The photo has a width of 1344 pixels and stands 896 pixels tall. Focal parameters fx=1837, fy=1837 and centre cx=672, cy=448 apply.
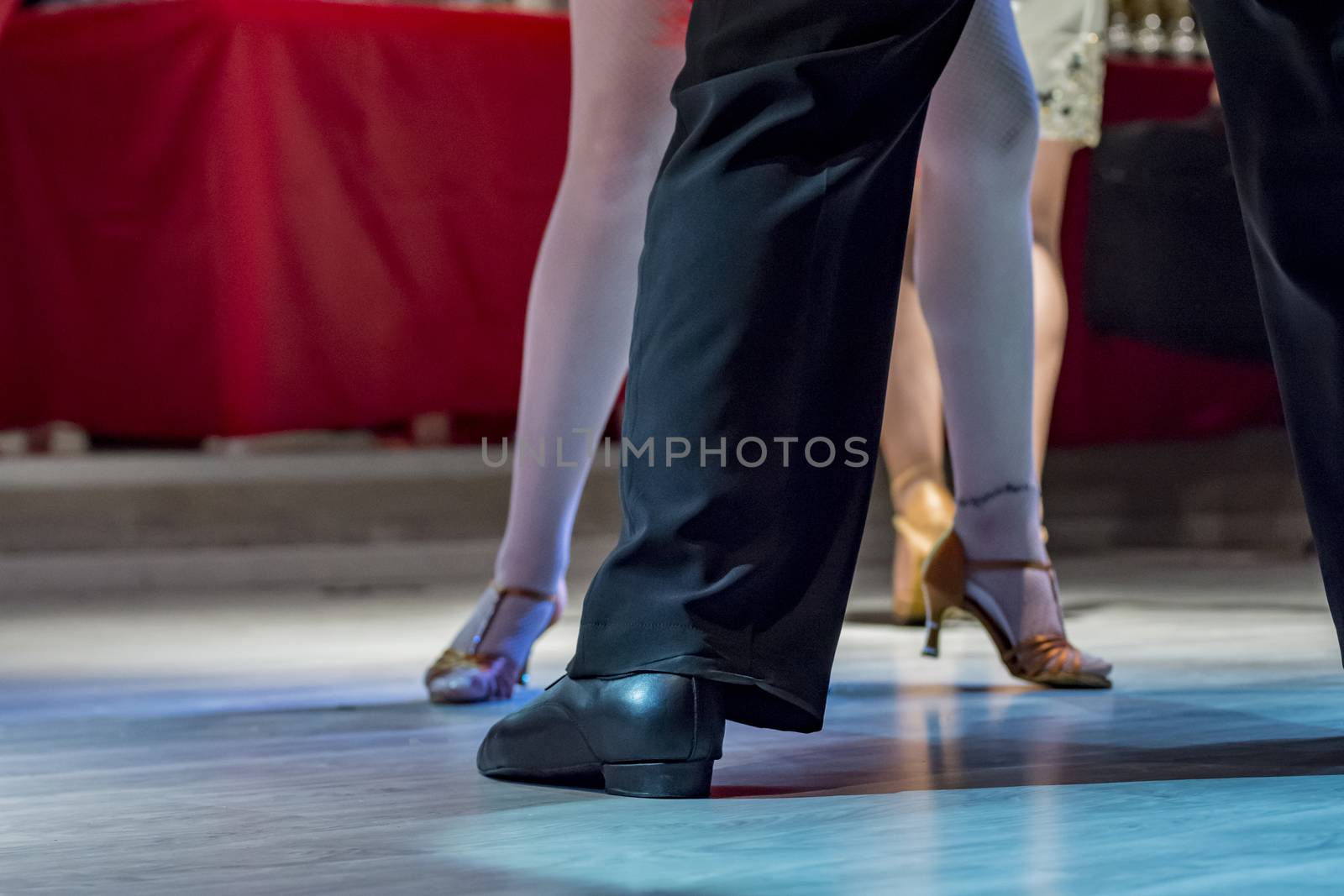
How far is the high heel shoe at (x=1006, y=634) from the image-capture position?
1.44m

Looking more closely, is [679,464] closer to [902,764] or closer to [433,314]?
Result: [902,764]

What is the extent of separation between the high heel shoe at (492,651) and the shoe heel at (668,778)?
454 millimetres

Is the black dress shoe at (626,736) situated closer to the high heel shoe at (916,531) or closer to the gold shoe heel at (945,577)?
the gold shoe heel at (945,577)

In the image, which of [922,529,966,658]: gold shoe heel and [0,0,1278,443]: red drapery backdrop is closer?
[922,529,966,658]: gold shoe heel

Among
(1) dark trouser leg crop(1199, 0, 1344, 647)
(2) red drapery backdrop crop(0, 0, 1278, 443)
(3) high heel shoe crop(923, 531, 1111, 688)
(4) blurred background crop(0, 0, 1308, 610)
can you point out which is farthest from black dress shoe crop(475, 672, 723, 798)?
(2) red drapery backdrop crop(0, 0, 1278, 443)

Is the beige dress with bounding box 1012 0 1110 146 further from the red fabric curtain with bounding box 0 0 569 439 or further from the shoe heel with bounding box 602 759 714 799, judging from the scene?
the red fabric curtain with bounding box 0 0 569 439

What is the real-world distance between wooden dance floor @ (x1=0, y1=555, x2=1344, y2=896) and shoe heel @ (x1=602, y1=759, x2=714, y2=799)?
0.06 ft

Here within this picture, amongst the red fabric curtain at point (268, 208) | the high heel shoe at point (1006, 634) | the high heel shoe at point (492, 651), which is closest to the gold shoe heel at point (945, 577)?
the high heel shoe at point (1006, 634)

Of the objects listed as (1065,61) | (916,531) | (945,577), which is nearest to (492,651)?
(945,577)

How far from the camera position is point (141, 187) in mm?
3254

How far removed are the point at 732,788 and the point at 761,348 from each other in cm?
24

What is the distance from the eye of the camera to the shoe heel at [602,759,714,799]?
0.95 m

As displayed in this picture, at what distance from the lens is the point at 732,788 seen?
0.99 meters

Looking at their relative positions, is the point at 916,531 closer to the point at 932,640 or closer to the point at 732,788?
the point at 932,640
